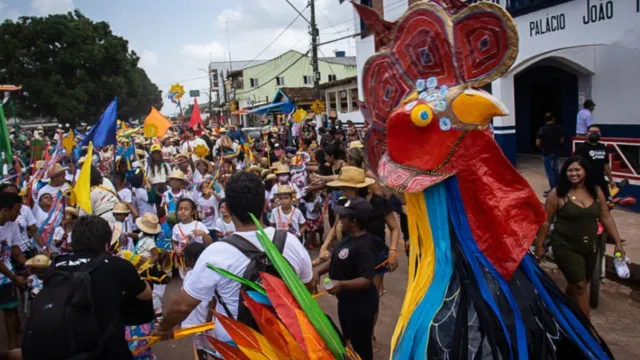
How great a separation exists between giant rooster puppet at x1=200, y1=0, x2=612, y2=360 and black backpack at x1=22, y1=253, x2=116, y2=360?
3.03ft

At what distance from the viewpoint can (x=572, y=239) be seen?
4.27 meters

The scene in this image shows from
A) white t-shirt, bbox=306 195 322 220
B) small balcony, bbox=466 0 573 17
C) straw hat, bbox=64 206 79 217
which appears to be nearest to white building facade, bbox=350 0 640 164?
small balcony, bbox=466 0 573 17

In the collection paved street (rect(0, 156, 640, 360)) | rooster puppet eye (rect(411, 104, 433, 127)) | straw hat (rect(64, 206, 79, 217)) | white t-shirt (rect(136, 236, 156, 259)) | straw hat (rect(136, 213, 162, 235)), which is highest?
rooster puppet eye (rect(411, 104, 433, 127))

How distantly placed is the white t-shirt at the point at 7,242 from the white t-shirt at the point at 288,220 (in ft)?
9.58

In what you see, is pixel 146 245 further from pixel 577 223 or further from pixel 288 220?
pixel 577 223

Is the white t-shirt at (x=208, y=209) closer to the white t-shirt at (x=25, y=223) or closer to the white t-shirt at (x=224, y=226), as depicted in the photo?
the white t-shirt at (x=224, y=226)

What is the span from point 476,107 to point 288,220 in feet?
15.1

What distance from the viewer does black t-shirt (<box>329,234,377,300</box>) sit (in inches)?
136

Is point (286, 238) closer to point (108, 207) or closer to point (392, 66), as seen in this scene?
point (392, 66)

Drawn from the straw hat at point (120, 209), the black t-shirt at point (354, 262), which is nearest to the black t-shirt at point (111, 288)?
the black t-shirt at point (354, 262)

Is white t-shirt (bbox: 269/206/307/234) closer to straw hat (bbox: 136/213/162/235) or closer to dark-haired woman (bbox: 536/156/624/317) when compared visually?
straw hat (bbox: 136/213/162/235)

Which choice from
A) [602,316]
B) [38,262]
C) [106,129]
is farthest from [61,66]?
[602,316]

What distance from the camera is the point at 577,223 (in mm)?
4262

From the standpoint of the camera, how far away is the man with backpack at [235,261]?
2.41m
